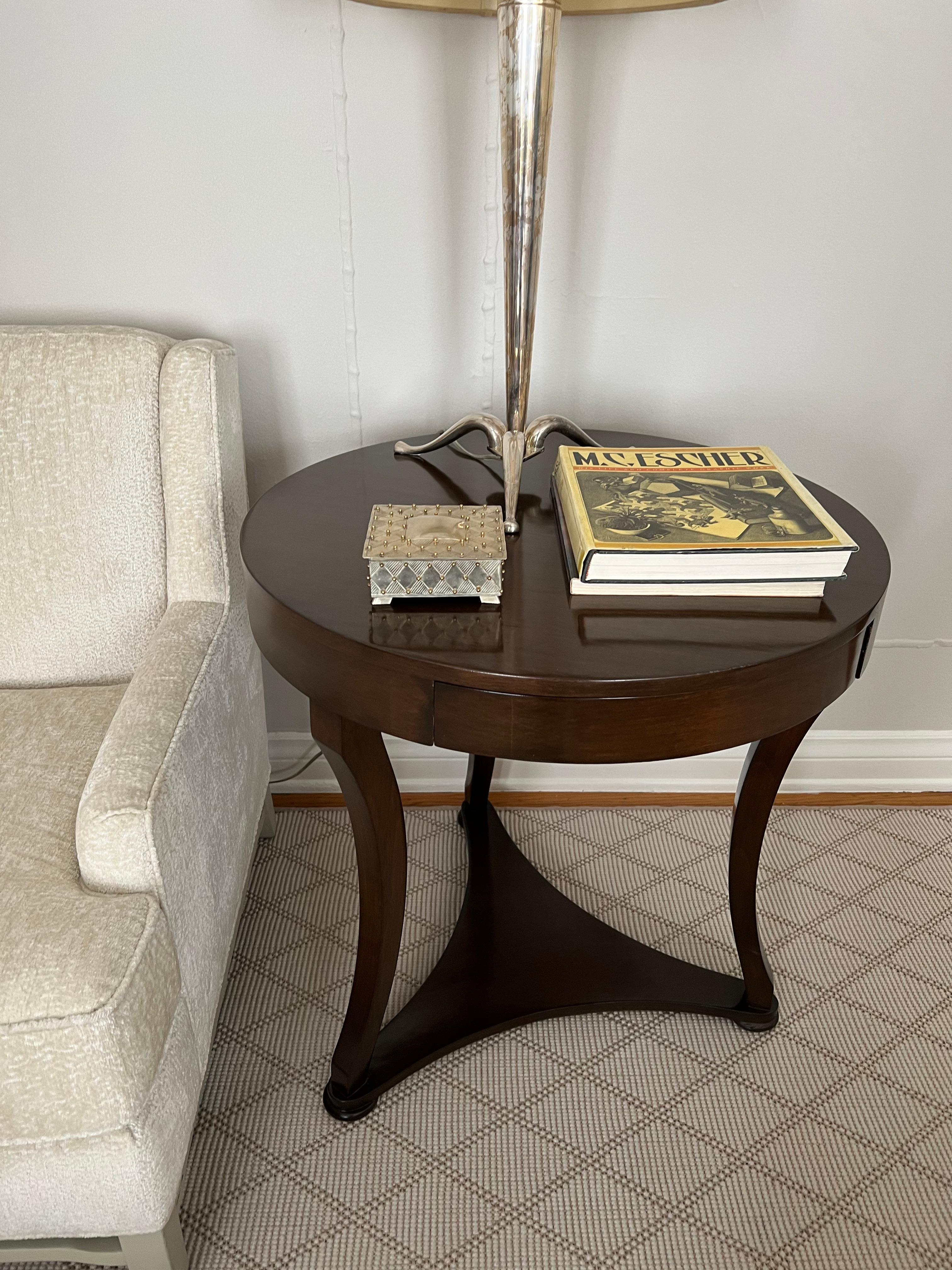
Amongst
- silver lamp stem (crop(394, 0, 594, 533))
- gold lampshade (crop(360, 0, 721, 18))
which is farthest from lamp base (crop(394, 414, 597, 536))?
gold lampshade (crop(360, 0, 721, 18))

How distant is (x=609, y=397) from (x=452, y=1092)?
3.69ft

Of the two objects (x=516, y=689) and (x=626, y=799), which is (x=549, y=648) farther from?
(x=626, y=799)

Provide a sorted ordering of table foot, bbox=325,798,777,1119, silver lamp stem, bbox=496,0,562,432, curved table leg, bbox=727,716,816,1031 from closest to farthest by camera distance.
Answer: silver lamp stem, bbox=496,0,562,432 < curved table leg, bbox=727,716,816,1031 < table foot, bbox=325,798,777,1119

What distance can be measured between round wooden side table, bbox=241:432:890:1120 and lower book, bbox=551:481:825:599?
1cm

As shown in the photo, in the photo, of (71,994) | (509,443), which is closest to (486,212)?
(509,443)

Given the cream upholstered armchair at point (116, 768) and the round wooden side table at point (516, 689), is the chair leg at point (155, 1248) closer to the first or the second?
the cream upholstered armchair at point (116, 768)

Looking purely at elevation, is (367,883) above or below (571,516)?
below

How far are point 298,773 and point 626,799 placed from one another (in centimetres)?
67

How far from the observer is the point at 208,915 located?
115 centimetres

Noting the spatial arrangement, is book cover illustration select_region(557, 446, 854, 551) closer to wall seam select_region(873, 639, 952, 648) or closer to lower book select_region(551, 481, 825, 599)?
lower book select_region(551, 481, 825, 599)

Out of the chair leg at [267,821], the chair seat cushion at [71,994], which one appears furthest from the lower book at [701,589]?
the chair leg at [267,821]

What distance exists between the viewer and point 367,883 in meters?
1.10

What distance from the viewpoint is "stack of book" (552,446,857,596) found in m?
0.93

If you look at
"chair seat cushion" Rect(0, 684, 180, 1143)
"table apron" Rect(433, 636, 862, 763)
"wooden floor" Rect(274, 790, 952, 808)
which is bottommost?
"wooden floor" Rect(274, 790, 952, 808)
